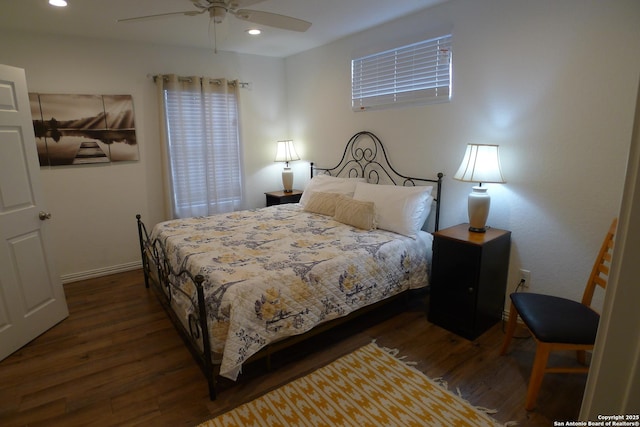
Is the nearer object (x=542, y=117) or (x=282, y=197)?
(x=542, y=117)

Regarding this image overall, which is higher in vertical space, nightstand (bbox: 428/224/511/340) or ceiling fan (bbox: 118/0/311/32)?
ceiling fan (bbox: 118/0/311/32)

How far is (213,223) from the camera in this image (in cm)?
337

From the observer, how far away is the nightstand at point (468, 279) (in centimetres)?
248

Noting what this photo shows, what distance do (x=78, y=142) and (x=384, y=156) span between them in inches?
129

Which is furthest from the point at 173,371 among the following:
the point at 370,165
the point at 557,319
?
the point at 370,165

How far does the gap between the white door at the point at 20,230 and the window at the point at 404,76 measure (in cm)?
299

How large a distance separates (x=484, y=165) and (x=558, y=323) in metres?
1.21

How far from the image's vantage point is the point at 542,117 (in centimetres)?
243

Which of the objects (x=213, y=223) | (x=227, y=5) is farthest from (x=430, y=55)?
(x=213, y=223)

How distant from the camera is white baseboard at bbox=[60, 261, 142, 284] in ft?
12.4

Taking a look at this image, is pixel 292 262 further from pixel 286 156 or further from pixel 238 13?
pixel 286 156

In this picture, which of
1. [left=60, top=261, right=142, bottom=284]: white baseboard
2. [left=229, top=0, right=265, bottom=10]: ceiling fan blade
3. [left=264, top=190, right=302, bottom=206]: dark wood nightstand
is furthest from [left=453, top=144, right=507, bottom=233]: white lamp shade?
[left=60, top=261, right=142, bottom=284]: white baseboard

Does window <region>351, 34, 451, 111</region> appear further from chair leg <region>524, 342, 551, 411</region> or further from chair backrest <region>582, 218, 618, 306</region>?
chair leg <region>524, 342, 551, 411</region>

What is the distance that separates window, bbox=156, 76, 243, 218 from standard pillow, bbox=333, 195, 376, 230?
191cm
